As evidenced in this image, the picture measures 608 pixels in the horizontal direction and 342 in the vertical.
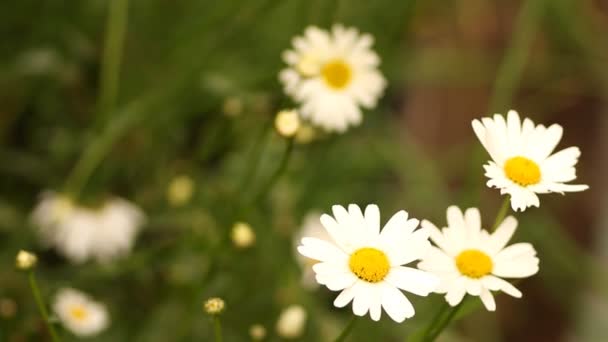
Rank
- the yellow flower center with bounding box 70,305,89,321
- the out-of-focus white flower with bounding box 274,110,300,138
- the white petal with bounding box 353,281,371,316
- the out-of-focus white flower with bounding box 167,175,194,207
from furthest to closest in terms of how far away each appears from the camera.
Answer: the out-of-focus white flower with bounding box 167,175,194,207 < the yellow flower center with bounding box 70,305,89,321 < the out-of-focus white flower with bounding box 274,110,300,138 < the white petal with bounding box 353,281,371,316

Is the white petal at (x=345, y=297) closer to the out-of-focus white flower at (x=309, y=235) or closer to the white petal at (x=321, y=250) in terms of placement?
the white petal at (x=321, y=250)

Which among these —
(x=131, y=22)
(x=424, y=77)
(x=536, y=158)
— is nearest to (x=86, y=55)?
(x=131, y=22)

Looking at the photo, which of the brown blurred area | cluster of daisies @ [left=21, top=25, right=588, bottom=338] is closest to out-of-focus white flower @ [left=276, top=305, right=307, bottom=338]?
cluster of daisies @ [left=21, top=25, right=588, bottom=338]

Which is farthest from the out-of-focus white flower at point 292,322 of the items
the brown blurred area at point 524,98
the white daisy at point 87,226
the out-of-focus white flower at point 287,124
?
the brown blurred area at point 524,98

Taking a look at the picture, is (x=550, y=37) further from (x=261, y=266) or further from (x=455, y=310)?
(x=455, y=310)

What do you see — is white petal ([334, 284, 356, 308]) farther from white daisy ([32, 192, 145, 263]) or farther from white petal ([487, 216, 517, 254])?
white daisy ([32, 192, 145, 263])

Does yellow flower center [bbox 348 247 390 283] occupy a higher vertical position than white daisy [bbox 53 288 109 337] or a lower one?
lower

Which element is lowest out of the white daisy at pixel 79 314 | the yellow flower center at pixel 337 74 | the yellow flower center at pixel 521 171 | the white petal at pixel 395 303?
the white petal at pixel 395 303

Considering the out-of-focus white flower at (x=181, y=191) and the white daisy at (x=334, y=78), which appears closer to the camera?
the white daisy at (x=334, y=78)
